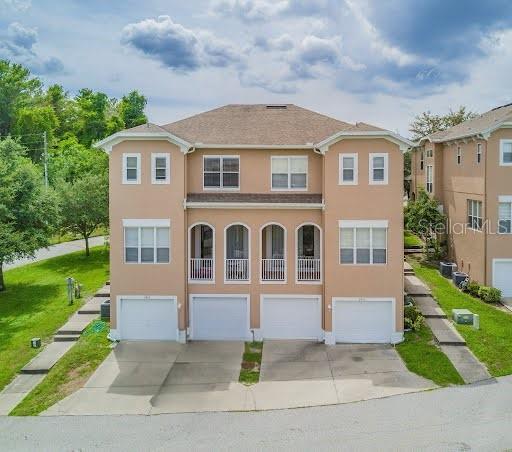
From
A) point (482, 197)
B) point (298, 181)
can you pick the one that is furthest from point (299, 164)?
point (482, 197)

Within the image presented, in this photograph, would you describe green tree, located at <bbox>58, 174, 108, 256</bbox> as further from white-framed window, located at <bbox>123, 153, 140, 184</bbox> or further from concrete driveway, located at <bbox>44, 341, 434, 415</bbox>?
concrete driveway, located at <bbox>44, 341, 434, 415</bbox>

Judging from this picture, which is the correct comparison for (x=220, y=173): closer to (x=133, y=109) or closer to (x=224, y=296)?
(x=224, y=296)

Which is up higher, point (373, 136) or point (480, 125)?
point (480, 125)

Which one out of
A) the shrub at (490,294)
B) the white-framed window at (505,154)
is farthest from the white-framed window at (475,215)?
the shrub at (490,294)

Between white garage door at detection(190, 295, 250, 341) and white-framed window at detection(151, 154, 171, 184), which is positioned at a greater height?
white-framed window at detection(151, 154, 171, 184)

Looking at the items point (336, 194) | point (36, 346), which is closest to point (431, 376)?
point (336, 194)

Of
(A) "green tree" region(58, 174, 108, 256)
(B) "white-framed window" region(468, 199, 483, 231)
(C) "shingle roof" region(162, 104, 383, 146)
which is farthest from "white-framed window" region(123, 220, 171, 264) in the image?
(B) "white-framed window" region(468, 199, 483, 231)

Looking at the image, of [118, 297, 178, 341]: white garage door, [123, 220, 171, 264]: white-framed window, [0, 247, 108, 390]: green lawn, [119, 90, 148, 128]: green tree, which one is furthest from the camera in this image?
[119, 90, 148, 128]: green tree
